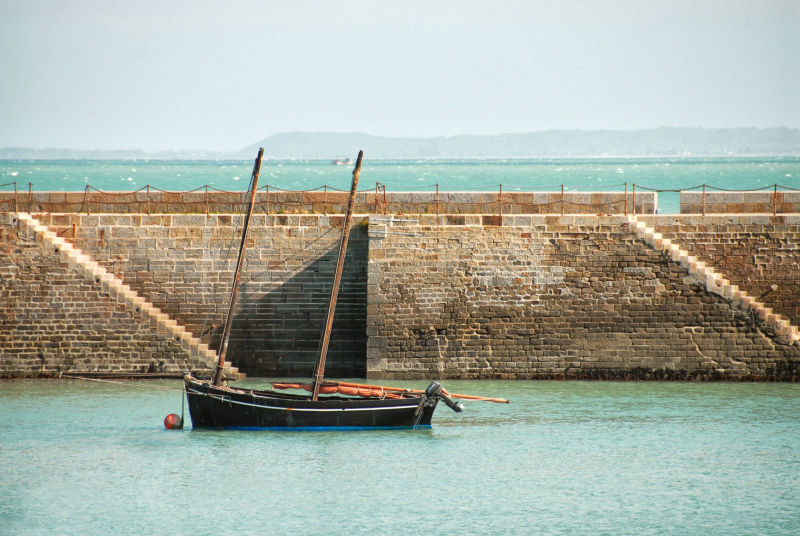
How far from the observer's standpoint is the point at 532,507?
1697 cm

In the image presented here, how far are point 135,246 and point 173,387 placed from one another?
3.45 meters

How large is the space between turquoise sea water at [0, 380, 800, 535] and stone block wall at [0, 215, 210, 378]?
0.95 meters

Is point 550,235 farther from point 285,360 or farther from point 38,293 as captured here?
point 38,293

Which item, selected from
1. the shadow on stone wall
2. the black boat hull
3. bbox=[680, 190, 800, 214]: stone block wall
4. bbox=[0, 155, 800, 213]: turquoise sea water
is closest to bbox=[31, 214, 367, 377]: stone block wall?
the shadow on stone wall

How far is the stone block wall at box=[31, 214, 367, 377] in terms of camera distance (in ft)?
83.5

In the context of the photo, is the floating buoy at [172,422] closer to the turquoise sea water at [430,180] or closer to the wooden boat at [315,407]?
the wooden boat at [315,407]

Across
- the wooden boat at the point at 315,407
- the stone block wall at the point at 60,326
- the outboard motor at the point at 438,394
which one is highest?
the stone block wall at the point at 60,326

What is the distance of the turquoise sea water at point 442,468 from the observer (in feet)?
53.5

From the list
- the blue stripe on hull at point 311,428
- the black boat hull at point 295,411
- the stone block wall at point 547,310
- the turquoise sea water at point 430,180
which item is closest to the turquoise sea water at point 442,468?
the blue stripe on hull at point 311,428

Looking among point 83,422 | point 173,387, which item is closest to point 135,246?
point 173,387

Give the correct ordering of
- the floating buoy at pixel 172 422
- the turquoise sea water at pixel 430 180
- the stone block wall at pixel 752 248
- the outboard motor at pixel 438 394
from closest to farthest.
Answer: the outboard motor at pixel 438 394
the floating buoy at pixel 172 422
the stone block wall at pixel 752 248
the turquoise sea water at pixel 430 180

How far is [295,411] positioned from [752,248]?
10734mm

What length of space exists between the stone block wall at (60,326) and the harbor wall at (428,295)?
0.10 ft

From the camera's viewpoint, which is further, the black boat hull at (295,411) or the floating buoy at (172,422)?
the floating buoy at (172,422)
